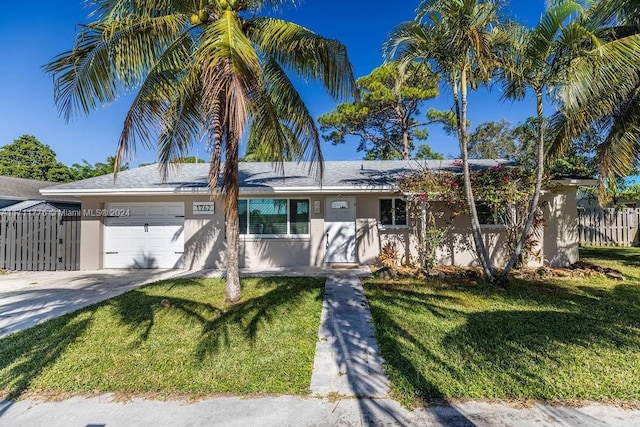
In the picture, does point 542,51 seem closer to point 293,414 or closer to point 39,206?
point 293,414

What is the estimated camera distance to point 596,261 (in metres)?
10.4

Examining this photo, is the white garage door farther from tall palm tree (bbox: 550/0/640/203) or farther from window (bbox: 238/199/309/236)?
tall palm tree (bbox: 550/0/640/203)

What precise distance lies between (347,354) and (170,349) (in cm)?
237

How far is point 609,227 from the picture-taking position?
1471 cm

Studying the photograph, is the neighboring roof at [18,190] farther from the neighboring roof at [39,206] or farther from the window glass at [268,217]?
the window glass at [268,217]

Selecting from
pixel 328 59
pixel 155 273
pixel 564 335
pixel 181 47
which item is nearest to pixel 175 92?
pixel 181 47

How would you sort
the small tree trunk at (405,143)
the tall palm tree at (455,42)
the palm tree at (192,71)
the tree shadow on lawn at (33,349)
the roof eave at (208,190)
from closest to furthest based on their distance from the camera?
the tree shadow on lawn at (33,349)
the palm tree at (192,71)
the tall palm tree at (455,42)
the roof eave at (208,190)
the small tree trunk at (405,143)

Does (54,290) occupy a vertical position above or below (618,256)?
below

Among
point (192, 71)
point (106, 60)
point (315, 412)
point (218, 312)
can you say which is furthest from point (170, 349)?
point (106, 60)

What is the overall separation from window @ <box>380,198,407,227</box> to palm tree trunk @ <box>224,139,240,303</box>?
18.6 ft

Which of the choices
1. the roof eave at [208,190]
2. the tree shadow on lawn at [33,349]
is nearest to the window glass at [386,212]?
the roof eave at [208,190]

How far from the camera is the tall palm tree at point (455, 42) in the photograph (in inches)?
252

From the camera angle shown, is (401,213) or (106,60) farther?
(401,213)

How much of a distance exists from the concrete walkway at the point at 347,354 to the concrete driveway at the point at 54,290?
511 centimetres
